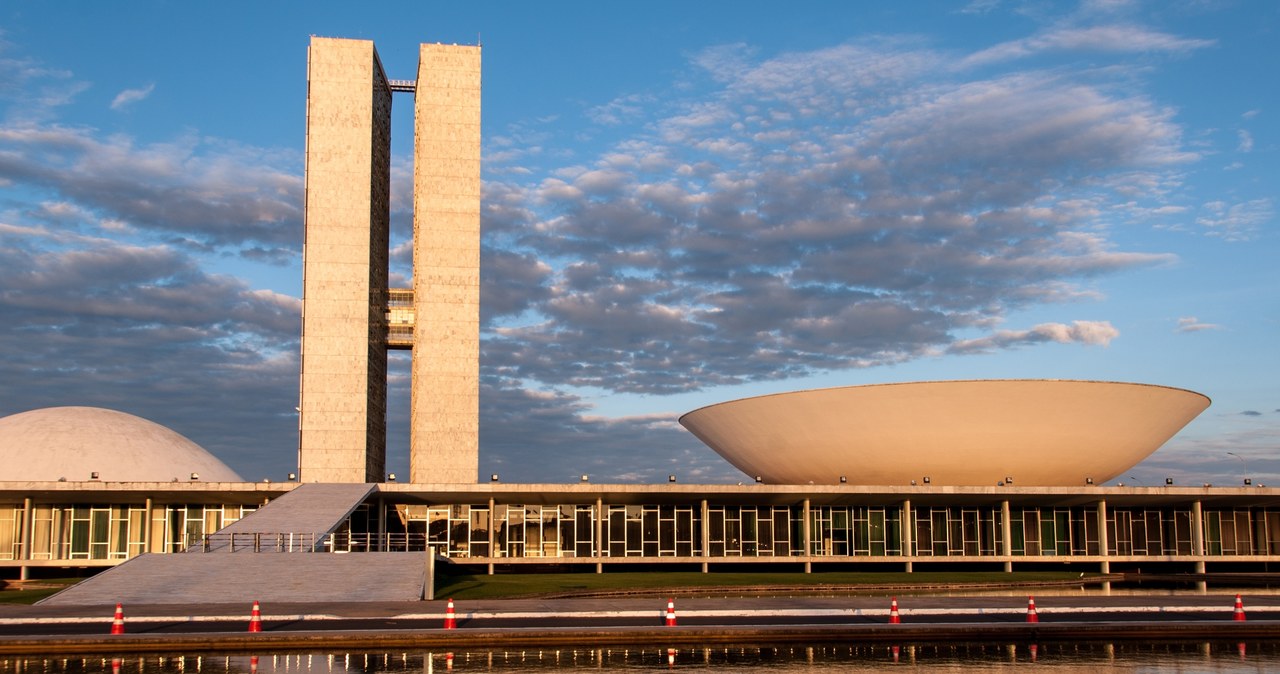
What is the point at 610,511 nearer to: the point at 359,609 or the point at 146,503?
the point at 146,503

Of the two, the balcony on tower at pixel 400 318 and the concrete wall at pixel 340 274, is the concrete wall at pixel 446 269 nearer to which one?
the balcony on tower at pixel 400 318

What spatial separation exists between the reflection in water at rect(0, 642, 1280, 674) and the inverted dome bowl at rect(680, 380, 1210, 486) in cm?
2949

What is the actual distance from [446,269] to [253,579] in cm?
3714

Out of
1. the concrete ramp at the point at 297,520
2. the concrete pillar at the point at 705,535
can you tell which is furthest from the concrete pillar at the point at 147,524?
the concrete pillar at the point at 705,535

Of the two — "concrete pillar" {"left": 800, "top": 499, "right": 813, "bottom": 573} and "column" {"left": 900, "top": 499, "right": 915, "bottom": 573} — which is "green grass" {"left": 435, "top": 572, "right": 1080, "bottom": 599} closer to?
"concrete pillar" {"left": 800, "top": 499, "right": 813, "bottom": 573}

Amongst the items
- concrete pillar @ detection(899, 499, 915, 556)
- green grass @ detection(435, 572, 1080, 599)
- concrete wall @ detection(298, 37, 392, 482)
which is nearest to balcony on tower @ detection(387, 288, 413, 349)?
concrete wall @ detection(298, 37, 392, 482)

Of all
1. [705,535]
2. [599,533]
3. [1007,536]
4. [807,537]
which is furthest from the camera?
[1007,536]

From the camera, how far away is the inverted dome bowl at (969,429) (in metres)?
48.5

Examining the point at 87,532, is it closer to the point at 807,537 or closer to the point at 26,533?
the point at 26,533

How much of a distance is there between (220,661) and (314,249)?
49.1 metres

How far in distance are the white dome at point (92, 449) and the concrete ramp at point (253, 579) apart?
2464cm

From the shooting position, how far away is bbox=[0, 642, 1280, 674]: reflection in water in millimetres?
16297

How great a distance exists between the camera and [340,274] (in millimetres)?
63781

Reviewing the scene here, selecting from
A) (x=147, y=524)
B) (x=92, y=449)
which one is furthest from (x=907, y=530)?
(x=92, y=449)
